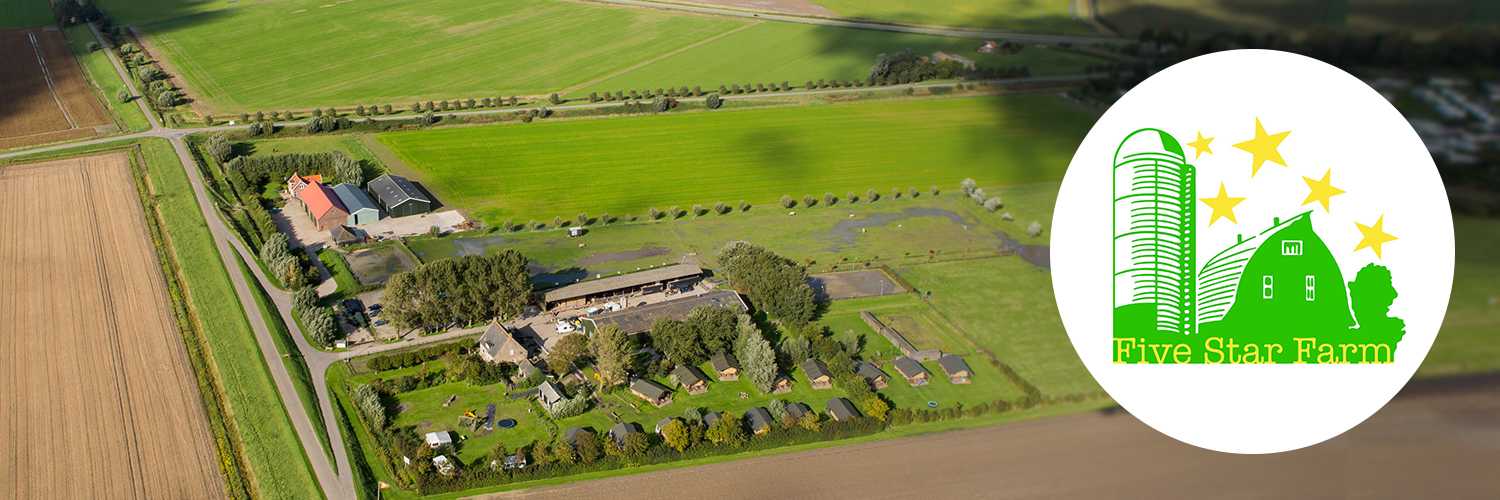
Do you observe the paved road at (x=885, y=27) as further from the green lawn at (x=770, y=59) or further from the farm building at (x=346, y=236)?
the farm building at (x=346, y=236)

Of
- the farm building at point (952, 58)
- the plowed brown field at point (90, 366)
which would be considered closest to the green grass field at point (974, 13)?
the farm building at point (952, 58)

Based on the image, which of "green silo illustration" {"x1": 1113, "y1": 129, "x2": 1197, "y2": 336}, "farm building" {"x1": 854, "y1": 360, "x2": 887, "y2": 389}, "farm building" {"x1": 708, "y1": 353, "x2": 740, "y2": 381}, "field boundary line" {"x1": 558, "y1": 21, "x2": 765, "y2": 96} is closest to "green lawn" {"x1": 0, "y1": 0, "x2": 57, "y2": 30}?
"field boundary line" {"x1": 558, "y1": 21, "x2": 765, "y2": 96}

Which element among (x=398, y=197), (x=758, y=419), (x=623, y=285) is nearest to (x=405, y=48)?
(x=398, y=197)

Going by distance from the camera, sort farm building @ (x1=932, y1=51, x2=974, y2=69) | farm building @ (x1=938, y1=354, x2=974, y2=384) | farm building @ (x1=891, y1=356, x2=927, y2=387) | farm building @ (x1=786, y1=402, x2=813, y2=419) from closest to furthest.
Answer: farm building @ (x1=786, y1=402, x2=813, y2=419)
farm building @ (x1=938, y1=354, x2=974, y2=384)
farm building @ (x1=891, y1=356, x2=927, y2=387)
farm building @ (x1=932, y1=51, x2=974, y2=69)

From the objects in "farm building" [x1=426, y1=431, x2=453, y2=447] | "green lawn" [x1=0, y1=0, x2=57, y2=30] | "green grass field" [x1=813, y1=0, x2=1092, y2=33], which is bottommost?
"farm building" [x1=426, y1=431, x2=453, y2=447]

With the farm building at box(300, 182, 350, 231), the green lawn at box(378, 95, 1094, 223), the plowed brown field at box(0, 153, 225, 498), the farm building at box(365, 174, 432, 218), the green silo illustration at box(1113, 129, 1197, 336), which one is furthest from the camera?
the green lawn at box(378, 95, 1094, 223)

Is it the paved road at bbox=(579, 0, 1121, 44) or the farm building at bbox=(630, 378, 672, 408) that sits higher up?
the paved road at bbox=(579, 0, 1121, 44)

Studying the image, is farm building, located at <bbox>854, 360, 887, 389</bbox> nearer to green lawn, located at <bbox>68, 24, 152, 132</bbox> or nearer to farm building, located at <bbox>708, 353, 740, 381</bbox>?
farm building, located at <bbox>708, 353, 740, 381</bbox>

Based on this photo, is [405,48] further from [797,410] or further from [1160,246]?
[1160,246]
